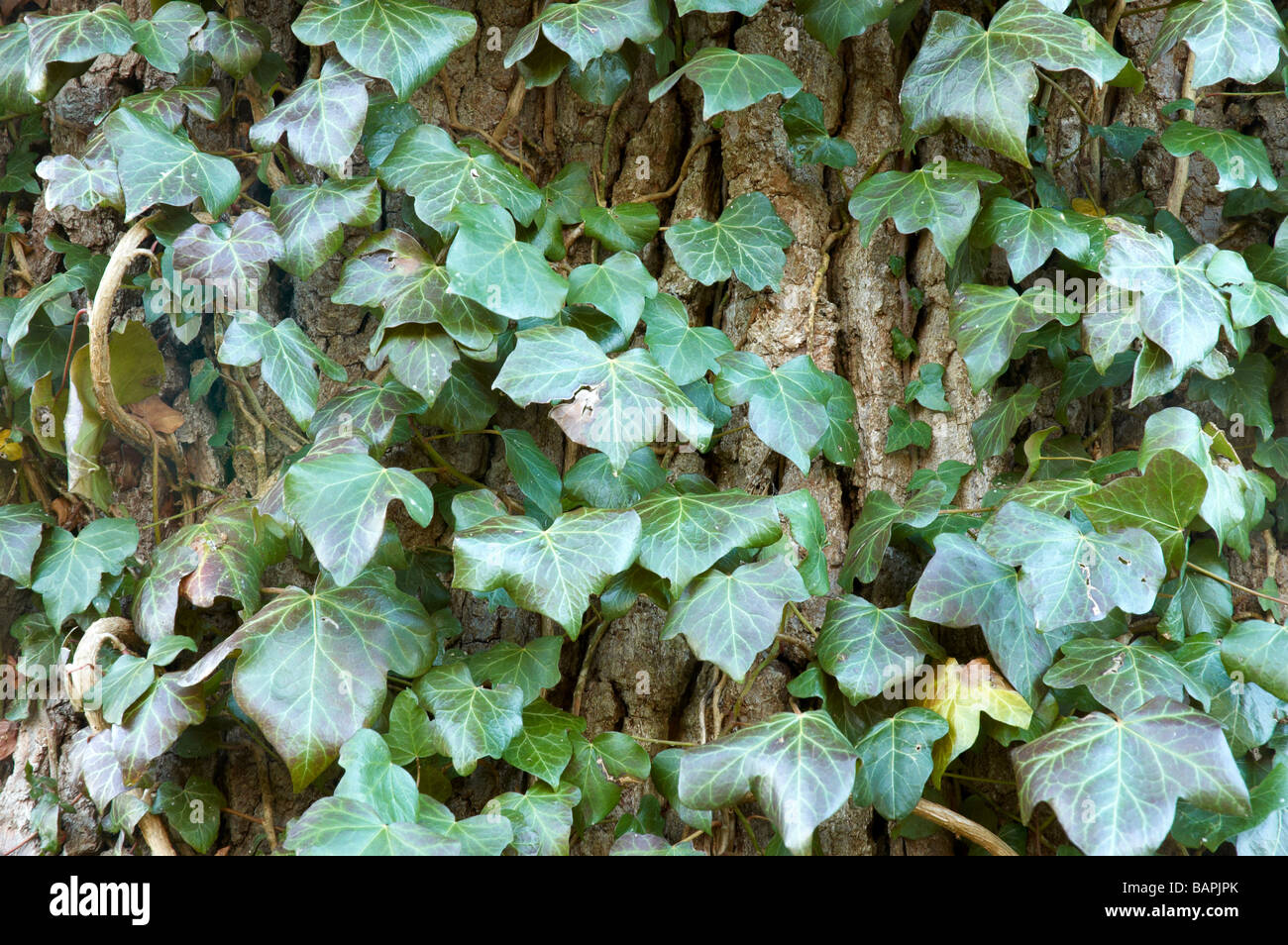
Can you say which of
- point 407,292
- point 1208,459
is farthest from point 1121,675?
point 407,292

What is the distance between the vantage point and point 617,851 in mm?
1097

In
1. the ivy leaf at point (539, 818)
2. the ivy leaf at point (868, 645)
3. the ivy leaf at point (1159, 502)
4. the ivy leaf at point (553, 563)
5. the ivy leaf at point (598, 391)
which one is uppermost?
the ivy leaf at point (598, 391)

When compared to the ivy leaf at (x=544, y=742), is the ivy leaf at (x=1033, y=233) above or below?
above

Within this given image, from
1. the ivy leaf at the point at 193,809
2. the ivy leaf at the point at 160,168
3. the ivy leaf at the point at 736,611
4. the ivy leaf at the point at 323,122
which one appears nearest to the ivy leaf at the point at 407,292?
the ivy leaf at the point at 323,122

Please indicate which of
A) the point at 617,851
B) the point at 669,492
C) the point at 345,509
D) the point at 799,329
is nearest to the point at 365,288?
the point at 345,509

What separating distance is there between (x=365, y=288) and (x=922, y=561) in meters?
0.89

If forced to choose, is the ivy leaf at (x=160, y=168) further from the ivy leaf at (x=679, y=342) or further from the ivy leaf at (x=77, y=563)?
the ivy leaf at (x=679, y=342)

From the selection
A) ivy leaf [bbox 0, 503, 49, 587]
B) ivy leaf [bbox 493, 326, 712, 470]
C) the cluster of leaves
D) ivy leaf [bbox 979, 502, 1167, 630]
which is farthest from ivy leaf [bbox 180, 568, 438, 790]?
ivy leaf [bbox 979, 502, 1167, 630]

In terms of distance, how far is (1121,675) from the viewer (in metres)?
1.09

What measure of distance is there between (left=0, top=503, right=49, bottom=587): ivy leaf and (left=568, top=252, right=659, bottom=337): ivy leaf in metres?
0.90

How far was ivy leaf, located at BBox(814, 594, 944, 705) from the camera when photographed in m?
1.15

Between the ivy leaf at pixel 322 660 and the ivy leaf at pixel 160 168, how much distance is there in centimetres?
56

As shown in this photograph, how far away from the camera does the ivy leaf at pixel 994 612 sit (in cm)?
113

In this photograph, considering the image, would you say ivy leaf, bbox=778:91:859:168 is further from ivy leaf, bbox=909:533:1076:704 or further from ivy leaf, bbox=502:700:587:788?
ivy leaf, bbox=502:700:587:788
